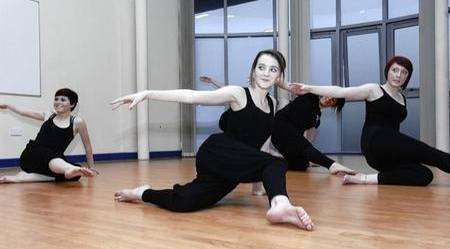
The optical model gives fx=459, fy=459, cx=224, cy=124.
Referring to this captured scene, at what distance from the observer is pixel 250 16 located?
8906mm

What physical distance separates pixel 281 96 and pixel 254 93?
15.2 feet

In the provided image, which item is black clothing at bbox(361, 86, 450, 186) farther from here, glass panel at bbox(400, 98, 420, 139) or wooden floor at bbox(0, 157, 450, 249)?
glass panel at bbox(400, 98, 420, 139)

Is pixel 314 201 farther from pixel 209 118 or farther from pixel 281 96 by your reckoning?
pixel 209 118

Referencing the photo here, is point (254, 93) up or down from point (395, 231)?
up

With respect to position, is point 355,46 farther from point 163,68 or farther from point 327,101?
point 327,101

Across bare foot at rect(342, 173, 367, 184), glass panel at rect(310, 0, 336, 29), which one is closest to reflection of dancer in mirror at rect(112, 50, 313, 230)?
bare foot at rect(342, 173, 367, 184)

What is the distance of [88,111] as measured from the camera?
627cm

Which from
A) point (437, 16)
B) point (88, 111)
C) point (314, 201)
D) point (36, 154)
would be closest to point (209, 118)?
point (88, 111)

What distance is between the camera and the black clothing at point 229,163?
2.08 meters

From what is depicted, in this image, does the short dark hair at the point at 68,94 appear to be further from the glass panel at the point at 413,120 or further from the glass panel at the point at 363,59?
the glass panel at the point at 363,59

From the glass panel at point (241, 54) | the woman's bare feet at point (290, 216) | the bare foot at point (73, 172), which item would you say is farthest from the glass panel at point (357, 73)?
the woman's bare feet at point (290, 216)

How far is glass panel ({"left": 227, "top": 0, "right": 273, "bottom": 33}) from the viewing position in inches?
346

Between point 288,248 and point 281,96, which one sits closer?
point 288,248

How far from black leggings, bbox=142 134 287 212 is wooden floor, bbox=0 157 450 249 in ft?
0.18
